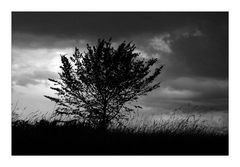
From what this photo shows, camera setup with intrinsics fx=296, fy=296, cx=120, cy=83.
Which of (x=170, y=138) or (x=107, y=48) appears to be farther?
(x=107, y=48)

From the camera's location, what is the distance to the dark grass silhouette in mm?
5438

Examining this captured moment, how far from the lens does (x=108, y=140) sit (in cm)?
578

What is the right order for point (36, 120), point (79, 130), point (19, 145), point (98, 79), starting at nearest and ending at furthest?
1. point (19, 145)
2. point (79, 130)
3. point (36, 120)
4. point (98, 79)

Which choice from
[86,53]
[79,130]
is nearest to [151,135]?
[79,130]

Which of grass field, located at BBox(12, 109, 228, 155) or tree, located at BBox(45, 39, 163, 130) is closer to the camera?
grass field, located at BBox(12, 109, 228, 155)

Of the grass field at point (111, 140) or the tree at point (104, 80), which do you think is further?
the tree at point (104, 80)

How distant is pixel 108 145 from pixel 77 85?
7421 mm

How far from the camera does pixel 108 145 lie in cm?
563

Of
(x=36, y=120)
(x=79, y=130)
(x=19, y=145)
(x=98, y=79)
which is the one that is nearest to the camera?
(x=19, y=145)

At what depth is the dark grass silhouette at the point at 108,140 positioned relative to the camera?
5438 mm

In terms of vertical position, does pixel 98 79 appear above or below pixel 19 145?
above

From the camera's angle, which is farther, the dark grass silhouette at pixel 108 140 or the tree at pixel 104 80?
the tree at pixel 104 80

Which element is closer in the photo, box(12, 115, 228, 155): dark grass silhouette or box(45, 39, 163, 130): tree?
box(12, 115, 228, 155): dark grass silhouette
